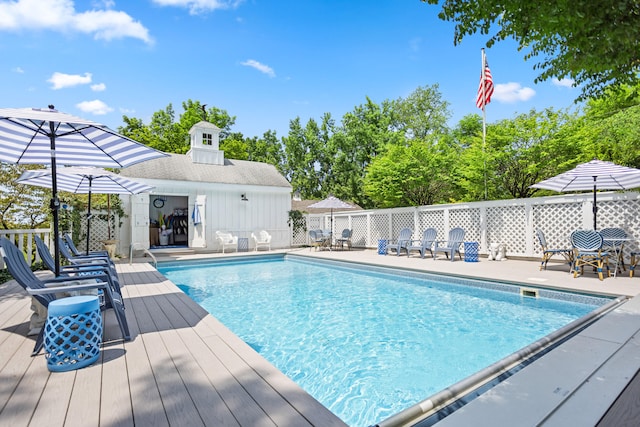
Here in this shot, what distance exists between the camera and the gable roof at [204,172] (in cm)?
1220

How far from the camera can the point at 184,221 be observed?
52.7 ft

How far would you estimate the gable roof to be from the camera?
1220cm

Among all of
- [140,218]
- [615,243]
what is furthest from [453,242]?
[140,218]

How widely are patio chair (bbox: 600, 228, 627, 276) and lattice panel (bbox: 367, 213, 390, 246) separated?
6583mm

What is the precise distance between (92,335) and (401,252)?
10.1 m

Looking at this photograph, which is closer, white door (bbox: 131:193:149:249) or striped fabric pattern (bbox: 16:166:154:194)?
striped fabric pattern (bbox: 16:166:154:194)

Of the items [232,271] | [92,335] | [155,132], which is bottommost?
[232,271]

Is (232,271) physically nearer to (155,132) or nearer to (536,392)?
(536,392)

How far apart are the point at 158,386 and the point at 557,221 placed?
30.6ft

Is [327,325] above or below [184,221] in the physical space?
below

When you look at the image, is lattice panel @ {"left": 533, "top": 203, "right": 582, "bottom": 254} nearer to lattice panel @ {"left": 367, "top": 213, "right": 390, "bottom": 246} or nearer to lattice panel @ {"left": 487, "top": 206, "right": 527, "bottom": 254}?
lattice panel @ {"left": 487, "top": 206, "right": 527, "bottom": 254}

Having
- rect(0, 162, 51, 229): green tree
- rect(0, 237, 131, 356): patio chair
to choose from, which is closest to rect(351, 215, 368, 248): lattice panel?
rect(0, 162, 51, 229): green tree

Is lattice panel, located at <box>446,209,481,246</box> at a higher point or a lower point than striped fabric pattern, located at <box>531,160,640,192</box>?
lower

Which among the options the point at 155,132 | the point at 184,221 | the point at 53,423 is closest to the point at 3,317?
the point at 53,423
